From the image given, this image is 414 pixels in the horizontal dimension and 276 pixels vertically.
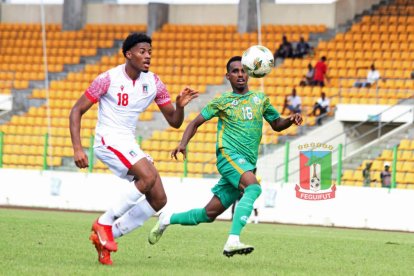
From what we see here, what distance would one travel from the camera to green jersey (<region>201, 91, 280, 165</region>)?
1152 cm

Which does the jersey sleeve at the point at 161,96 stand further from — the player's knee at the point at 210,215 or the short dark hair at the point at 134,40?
the player's knee at the point at 210,215

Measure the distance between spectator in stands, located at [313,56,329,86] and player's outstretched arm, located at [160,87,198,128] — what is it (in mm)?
20380

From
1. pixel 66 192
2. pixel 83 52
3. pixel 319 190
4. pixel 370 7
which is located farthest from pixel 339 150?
pixel 83 52

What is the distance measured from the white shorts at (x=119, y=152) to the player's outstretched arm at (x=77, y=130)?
0.35m

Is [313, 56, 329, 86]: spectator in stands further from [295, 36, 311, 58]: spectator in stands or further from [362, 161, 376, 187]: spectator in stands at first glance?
[362, 161, 376, 187]: spectator in stands

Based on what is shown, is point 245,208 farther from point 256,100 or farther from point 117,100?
point 117,100

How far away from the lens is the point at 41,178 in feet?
91.0

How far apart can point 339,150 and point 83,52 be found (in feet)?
48.7

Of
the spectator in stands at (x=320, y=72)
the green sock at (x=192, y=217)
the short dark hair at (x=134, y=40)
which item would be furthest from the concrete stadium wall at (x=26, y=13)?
the short dark hair at (x=134, y=40)

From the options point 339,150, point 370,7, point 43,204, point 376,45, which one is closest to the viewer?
point 339,150

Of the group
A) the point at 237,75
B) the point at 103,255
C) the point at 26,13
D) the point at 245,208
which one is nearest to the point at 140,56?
the point at 237,75

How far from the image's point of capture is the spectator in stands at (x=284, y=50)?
111ft

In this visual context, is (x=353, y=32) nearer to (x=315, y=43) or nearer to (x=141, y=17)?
(x=315, y=43)

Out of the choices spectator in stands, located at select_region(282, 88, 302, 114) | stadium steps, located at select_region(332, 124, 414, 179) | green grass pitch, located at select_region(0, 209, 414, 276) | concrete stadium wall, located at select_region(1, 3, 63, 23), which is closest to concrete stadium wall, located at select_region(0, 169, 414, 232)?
stadium steps, located at select_region(332, 124, 414, 179)
